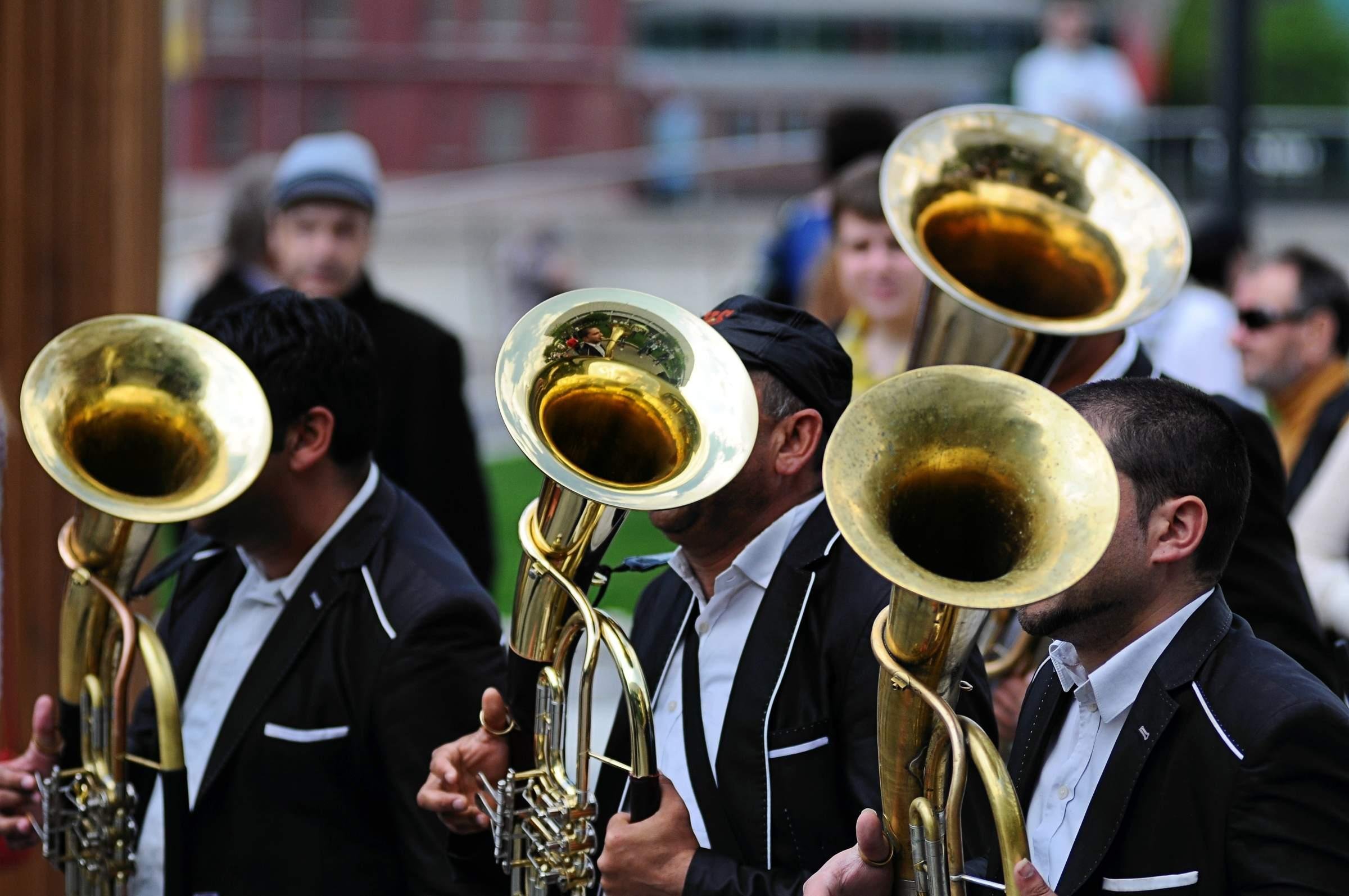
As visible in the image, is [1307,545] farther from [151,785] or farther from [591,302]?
[151,785]

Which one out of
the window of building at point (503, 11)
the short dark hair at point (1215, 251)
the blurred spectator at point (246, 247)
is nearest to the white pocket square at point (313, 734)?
the blurred spectator at point (246, 247)

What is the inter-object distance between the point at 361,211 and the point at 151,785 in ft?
7.81

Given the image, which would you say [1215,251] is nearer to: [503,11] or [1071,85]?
[1071,85]

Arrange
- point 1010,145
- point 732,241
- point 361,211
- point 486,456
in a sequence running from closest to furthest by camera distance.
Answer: point 1010,145 < point 361,211 < point 486,456 < point 732,241

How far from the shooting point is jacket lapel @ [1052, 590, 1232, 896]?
2396 millimetres

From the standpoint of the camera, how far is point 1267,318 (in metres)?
5.64

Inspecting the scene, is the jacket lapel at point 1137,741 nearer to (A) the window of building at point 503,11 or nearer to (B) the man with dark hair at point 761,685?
(B) the man with dark hair at point 761,685

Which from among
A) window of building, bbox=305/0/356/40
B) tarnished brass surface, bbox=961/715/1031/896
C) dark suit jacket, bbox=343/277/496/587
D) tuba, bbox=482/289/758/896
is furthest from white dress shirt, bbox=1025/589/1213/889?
window of building, bbox=305/0/356/40

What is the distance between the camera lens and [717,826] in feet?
9.29

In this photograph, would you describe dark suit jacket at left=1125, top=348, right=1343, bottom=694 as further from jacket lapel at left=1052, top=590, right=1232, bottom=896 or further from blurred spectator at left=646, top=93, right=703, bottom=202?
blurred spectator at left=646, top=93, right=703, bottom=202

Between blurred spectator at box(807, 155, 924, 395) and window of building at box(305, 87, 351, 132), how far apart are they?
36.9 m

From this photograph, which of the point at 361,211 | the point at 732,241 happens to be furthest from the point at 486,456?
the point at 361,211

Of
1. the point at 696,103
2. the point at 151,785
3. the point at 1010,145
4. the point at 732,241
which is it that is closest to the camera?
the point at 151,785

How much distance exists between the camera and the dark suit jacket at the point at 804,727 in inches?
108
